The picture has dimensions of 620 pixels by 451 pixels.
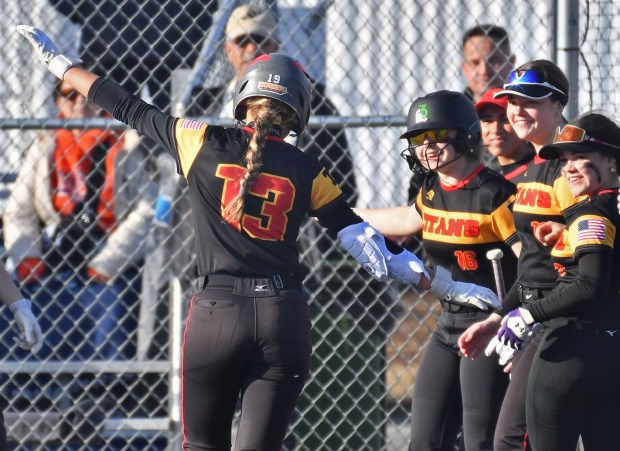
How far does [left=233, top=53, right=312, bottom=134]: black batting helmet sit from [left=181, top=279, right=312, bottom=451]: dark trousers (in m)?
0.66

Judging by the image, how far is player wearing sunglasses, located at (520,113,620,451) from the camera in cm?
369

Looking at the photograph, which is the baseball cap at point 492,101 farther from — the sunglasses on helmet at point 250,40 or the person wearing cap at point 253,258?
the sunglasses on helmet at point 250,40

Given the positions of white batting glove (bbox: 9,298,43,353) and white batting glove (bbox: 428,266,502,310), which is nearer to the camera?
white batting glove (bbox: 428,266,502,310)

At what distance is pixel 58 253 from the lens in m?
5.99

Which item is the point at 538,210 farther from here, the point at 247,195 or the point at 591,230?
the point at 247,195

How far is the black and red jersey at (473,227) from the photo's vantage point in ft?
14.5

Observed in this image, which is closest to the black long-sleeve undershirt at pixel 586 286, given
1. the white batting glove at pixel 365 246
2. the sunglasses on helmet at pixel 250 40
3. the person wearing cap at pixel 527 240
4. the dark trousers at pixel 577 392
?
the dark trousers at pixel 577 392

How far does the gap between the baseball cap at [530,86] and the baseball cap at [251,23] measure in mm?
1810

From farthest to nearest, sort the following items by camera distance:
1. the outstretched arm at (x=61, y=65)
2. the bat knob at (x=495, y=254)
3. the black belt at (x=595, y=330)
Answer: the bat knob at (x=495, y=254)
the outstretched arm at (x=61, y=65)
the black belt at (x=595, y=330)

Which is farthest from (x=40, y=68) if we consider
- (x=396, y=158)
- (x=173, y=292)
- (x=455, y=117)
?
(x=455, y=117)

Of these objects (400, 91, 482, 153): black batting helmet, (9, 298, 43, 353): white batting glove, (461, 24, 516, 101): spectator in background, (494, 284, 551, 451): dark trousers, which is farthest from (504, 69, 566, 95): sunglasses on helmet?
(9, 298, 43, 353): white batting glove

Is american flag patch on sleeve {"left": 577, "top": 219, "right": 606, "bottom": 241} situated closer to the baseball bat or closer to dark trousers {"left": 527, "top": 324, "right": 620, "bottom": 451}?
dark trousers {"left": 527, "top": 324, "right": 620, "bottom": 451}

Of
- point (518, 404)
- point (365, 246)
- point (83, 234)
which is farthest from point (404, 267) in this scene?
point (83, 234)

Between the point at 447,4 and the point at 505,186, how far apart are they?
7.33ft
